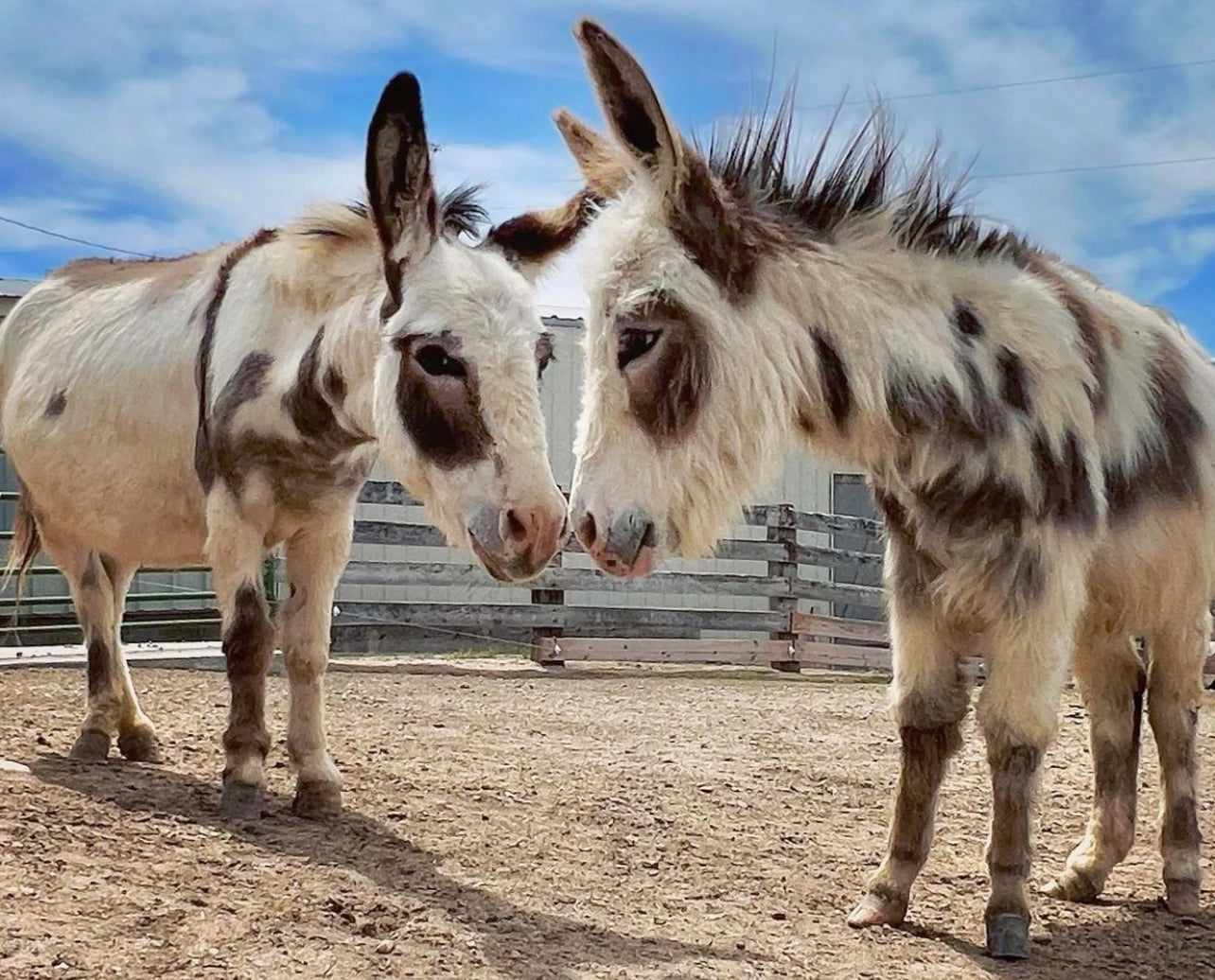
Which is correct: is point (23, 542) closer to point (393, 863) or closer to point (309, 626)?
point (309, 626)

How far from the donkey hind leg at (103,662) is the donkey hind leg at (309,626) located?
1201 mm

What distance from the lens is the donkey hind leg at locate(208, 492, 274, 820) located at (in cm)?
445

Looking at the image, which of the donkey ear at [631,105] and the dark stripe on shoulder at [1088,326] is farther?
the dark stripe on shoulder at [1088,326]

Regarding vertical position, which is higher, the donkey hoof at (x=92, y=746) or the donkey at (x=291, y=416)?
the donkey at (x=291, y=416)

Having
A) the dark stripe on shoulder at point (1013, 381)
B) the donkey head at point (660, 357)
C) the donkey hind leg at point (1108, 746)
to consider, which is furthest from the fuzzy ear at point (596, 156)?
the donkey hind leg at point (1108, 746)

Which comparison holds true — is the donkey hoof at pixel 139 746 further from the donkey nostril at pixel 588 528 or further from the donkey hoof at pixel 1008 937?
the donkey hoof at pixel 1008 937

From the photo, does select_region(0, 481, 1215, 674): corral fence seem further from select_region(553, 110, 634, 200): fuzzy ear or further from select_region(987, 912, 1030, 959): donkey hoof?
select_region(987, 912, 1030, 959): donkey hoof

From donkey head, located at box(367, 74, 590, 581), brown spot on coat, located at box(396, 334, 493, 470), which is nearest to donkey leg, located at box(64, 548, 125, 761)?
donkey head, located at box(367, 74, 590, 581)

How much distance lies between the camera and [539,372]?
157 inches

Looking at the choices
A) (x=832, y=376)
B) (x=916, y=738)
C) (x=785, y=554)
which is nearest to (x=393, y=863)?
(x=916, y=738)

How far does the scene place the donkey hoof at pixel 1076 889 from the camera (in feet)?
13.1

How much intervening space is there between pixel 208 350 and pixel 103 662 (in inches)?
66.5

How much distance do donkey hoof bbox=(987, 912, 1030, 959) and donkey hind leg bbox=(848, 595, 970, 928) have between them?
30 centimetres

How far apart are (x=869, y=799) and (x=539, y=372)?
8.30 feet
